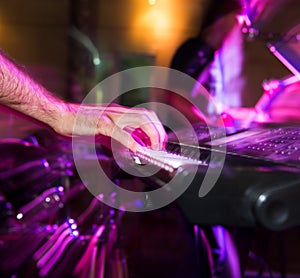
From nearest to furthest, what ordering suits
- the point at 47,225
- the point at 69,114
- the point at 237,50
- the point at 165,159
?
1. the point at 165,159
2. the point at 69,114
3. the point at 47,225
4. the point at 237,50

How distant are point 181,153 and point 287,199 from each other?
1.07ft

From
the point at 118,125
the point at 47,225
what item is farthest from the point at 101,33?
the point at 118,125

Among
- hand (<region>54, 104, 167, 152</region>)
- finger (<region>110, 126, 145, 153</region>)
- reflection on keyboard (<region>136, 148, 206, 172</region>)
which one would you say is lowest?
reflection on keyboard (<region>136, 148, 206, 172</region>)

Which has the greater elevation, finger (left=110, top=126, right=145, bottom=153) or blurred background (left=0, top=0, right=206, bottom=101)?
blurred background (left=0, top=0, right=206, bottom=101)

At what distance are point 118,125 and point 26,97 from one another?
0.92 feet

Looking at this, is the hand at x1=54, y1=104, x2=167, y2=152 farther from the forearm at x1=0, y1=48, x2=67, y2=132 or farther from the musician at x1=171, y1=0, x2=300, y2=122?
the musician at x1=171, y1=0, x2=300, y2=122

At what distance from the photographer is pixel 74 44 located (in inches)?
203

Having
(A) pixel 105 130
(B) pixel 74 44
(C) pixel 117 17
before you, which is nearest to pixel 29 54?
(B) pixel 74 44

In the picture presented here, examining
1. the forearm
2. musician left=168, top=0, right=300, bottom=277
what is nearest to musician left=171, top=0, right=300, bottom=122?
musician left=168, top=0, right=300, bottom=277

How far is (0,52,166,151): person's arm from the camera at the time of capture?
0.91 metres

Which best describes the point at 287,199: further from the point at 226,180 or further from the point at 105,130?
the point at 105,130

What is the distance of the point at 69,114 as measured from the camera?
3.46ft

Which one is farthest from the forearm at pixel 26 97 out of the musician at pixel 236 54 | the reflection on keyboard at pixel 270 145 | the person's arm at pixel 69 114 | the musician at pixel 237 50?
the musician at pixel 237 50

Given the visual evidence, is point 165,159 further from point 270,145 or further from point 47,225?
point 47,225
